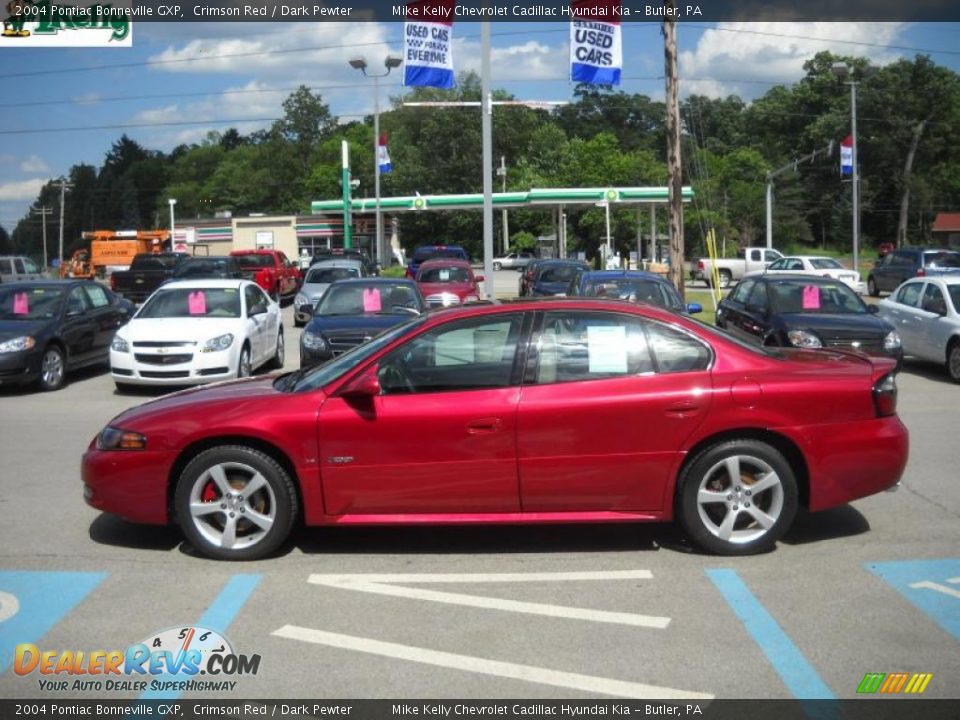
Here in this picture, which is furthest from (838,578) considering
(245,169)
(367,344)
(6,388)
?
(245,169)

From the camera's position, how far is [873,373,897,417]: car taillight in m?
6.23

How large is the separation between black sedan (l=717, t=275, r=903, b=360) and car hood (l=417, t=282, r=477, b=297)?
8.11 metres

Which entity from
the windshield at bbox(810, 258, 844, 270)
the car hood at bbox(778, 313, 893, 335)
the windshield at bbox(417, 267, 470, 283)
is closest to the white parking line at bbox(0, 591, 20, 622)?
the car hood at bbox(778, 313, 893, 335)

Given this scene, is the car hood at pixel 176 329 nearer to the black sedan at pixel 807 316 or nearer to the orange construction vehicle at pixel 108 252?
the black sedan at pixel 807 316

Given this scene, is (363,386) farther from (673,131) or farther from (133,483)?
(673,131)

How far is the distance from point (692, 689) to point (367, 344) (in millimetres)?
3229

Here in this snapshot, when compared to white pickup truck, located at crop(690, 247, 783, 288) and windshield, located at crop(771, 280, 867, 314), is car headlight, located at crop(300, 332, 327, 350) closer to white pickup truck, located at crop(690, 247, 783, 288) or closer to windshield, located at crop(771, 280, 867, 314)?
windshield, located at crop(771, 280, 867, 314)

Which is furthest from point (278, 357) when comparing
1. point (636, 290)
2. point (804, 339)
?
point (804, 339)

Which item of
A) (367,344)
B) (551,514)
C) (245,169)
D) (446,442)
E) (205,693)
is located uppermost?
(245,169)

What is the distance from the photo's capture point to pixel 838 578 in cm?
580

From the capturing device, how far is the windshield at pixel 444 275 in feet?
80.1

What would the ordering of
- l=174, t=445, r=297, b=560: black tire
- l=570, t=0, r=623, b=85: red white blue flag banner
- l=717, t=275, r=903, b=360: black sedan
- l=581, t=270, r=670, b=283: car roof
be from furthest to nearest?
l=570, t=0, r=623, b=85: red white blue flag banner → l=581, t=270, r=670, b=283: car roof → l=717, t=275, r=903, b=360: black sedan → l=174, t=445, r=297, b=560: black tire

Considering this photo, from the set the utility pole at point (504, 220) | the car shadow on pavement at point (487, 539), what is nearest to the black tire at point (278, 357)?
the car shadow on pavement at point (487, 539)

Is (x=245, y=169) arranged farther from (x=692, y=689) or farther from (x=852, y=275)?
(x=692, y=689)
